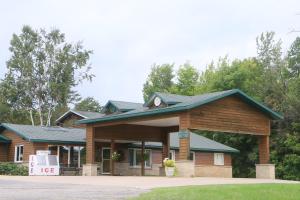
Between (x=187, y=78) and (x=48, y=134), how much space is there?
3709cm

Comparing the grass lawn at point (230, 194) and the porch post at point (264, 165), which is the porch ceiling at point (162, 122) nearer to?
the porch post at point (264, 165)

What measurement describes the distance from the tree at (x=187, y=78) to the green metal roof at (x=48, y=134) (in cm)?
3216

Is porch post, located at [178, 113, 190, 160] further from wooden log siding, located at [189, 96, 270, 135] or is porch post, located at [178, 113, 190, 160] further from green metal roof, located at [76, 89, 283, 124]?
green metal roof, located at [76, 89, 283, 124]

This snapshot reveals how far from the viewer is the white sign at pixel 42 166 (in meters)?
33.6

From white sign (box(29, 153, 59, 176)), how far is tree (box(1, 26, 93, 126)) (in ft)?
68.2

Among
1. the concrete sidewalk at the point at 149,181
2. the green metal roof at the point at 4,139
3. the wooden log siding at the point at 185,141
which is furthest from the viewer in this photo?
the green metal roof at the point at 4,139

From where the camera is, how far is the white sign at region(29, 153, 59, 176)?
1324 inches

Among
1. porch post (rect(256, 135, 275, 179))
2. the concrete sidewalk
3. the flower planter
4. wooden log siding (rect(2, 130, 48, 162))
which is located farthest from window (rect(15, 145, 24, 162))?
porch post (rect(256, 135, 275, 179))

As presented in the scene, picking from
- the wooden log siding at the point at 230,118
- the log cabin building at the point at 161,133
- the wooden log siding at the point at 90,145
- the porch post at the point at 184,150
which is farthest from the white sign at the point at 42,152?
the wooden log siding at the point at 230,118

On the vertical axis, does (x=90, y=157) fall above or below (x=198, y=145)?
below

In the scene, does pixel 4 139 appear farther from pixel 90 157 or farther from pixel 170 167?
pixel 170 167

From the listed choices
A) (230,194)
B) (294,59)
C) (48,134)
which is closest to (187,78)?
(294,59)

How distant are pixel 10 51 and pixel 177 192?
43885 mm

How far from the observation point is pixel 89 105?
6981 cm
